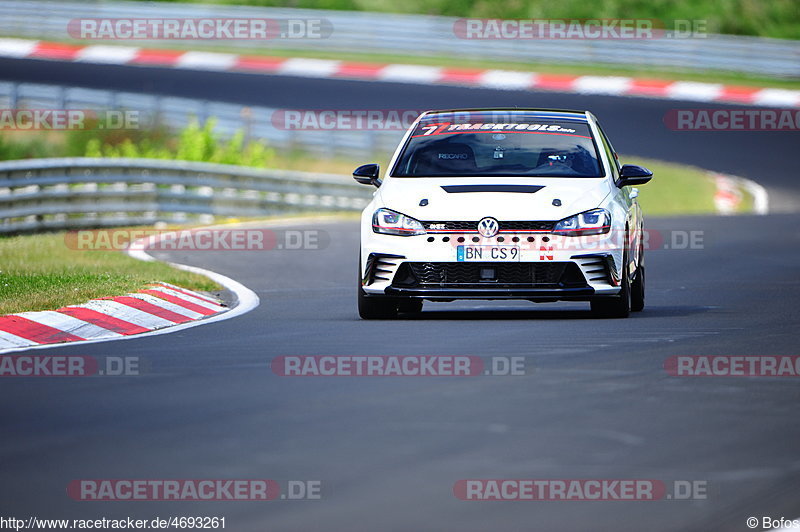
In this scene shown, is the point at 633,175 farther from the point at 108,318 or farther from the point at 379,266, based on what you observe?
the point at 108,318

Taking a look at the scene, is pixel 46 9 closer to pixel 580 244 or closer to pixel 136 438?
pixel 580 244

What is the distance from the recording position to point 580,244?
11484mm

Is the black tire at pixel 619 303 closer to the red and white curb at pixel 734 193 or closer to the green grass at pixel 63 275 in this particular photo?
the green grass at pixel 63 275

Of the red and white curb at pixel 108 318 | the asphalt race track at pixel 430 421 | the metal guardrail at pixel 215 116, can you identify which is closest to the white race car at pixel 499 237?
the asphalt race track at pixel 430 421

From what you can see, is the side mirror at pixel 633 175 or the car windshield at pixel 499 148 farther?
the car windshield at pixel 499 148

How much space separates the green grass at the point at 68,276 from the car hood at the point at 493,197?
2428mm

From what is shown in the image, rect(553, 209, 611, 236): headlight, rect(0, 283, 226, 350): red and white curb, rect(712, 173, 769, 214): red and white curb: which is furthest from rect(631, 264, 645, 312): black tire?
rect(712, 173, 769, 214): red and white curb

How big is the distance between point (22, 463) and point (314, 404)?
179cm

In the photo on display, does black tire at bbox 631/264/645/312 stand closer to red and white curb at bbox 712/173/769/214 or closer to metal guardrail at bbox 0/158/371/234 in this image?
metal guardrail at bbox 0/158/371/234

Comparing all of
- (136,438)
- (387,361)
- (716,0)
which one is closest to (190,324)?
(387,361)

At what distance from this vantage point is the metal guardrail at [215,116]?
32938 millimetres

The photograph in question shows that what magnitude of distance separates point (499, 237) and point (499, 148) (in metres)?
1.43

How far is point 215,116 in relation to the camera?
3381 centimetres

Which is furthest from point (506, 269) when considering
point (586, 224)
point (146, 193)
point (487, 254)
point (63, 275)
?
point (146, 193)
